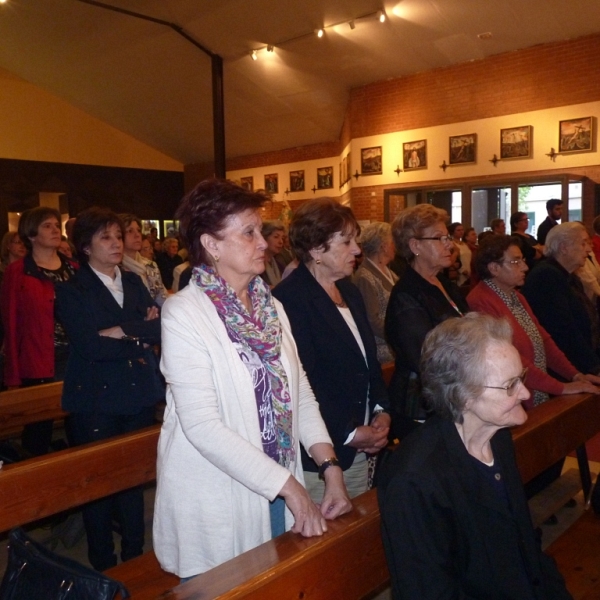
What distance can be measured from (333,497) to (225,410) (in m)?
0.42

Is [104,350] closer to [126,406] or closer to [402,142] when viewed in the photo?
[126,406]

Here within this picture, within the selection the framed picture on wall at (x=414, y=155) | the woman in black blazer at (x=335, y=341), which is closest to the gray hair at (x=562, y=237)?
the woman in black blazer at (x=335, y=341)

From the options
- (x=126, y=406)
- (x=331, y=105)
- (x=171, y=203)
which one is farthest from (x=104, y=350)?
(x=171, y=203)

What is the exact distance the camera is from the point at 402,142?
12.2 m

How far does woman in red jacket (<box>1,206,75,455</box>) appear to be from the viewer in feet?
13.5

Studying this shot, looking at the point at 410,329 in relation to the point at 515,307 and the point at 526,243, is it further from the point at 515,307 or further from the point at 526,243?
the point at 526,243

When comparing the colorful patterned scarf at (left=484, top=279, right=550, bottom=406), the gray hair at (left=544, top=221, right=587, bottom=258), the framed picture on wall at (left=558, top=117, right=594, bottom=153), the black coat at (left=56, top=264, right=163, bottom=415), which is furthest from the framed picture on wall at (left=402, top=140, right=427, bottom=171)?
the black coat at (left=56, top=264, right=163, bottom=415)

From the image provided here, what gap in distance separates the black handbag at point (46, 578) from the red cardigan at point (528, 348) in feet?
7.51

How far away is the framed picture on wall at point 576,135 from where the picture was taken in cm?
970

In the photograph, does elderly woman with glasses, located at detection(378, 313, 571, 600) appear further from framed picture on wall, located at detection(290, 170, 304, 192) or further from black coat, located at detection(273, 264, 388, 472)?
framed picture on wall, located at detection(290, 170, 304, 192)

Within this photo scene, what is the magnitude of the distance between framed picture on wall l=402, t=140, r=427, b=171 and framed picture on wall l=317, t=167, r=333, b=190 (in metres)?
3.19

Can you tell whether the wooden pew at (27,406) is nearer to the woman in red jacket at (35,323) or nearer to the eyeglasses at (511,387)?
the woman in red jacket at (35,323)

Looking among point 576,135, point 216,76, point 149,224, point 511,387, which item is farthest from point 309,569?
point 149,224

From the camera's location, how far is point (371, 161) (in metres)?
12.8
